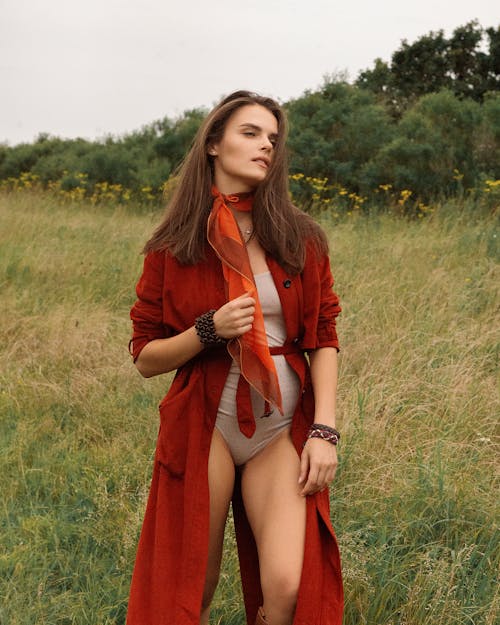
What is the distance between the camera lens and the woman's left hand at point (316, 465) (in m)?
1.93

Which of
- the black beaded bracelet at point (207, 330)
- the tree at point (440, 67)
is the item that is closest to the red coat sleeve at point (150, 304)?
the black beaded bracelet at point (207, 330)

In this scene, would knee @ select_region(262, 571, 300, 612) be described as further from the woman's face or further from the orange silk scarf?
the woman's face

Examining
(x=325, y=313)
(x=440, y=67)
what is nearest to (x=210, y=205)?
(x=325, y=313)

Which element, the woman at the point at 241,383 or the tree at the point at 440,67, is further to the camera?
the tree at the point at 440,67

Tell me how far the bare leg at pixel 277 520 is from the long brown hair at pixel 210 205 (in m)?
0.51

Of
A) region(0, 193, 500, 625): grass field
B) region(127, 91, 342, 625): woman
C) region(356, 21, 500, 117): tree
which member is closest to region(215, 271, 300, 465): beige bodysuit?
region(127, 91, 342, 625): woman

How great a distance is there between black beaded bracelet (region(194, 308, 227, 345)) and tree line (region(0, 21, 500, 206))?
13.6 feet

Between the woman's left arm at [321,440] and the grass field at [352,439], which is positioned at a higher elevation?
the woman's left arm at [321,440]

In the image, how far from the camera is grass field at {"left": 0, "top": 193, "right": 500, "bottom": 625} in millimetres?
2624

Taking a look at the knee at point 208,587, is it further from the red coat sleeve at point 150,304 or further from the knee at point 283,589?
the red coat sleeve at point 150,304

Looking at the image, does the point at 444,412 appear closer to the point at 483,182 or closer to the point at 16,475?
the point at 16,475

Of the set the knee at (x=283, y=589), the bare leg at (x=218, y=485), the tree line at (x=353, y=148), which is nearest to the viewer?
the knee at (x=283, y=589)

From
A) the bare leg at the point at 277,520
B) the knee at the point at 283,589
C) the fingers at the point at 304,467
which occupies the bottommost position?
the knee at the point at 283,589

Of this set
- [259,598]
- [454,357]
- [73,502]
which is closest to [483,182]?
[454,357]
